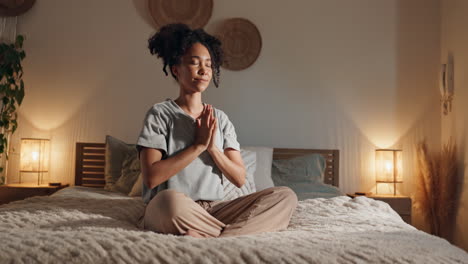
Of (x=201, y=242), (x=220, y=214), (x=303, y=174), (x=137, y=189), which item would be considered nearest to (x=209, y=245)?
(x=201, y=242)

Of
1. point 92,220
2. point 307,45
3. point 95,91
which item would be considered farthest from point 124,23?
point 92,220

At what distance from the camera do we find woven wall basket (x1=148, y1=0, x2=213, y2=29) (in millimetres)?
3742

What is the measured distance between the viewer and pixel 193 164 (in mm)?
1792

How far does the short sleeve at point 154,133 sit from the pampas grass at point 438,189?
2.48m

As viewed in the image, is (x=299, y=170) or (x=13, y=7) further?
(x=13, y=7)

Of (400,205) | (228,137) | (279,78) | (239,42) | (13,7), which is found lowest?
(400,205)

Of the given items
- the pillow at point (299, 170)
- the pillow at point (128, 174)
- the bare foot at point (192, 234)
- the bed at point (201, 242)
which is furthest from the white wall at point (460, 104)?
the bare foot at point (192, 234)

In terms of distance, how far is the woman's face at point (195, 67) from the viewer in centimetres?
187

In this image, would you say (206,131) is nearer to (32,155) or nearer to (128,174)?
(128,174)

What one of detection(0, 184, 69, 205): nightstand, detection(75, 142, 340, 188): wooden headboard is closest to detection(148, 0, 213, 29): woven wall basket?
detection(75, 142, 340, 188): wooden headboard

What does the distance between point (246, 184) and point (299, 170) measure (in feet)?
2.18

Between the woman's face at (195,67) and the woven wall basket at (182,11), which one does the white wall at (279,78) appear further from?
the woman's face at (195,67)

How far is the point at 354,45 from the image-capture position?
385 cm

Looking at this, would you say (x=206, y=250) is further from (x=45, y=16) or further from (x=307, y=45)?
(x=45, y=16)
